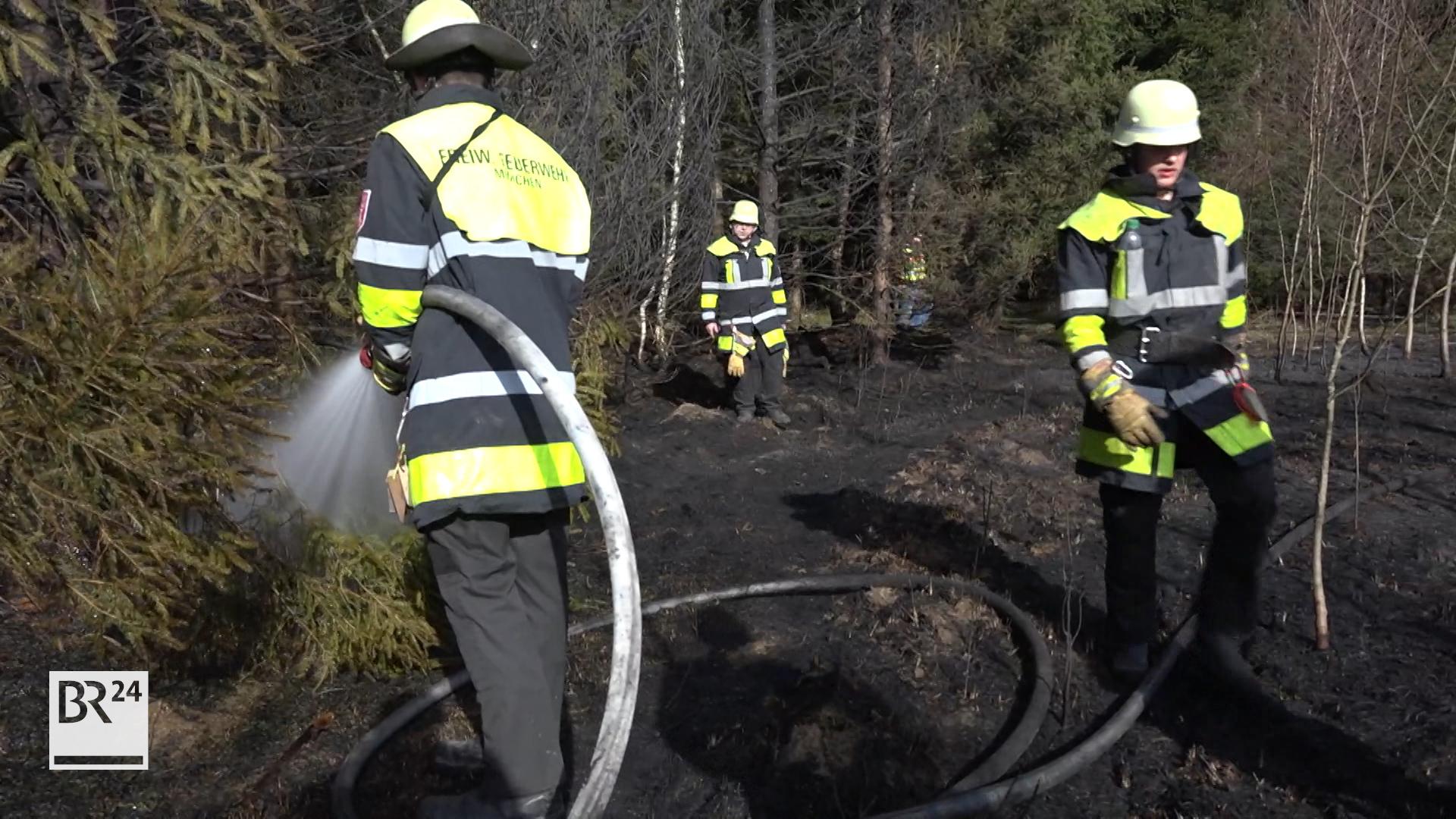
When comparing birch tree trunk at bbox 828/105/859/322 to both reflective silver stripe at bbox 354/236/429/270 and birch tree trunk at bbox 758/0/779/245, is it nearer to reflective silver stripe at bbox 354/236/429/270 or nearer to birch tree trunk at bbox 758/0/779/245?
birch tree trunk at bbox 758/0/779/245

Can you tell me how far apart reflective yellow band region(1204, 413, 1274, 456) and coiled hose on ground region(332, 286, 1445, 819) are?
72 cm

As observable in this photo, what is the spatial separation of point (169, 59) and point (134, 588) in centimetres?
223

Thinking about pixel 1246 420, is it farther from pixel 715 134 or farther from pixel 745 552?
pixel 715 134

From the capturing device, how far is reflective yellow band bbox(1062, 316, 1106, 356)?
3473mm

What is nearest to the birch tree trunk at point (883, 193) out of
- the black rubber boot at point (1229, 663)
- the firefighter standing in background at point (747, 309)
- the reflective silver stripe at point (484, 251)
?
the firefighter standing in background at point (747, 309)

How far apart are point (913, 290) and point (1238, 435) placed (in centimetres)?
1080

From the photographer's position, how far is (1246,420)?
135 inches

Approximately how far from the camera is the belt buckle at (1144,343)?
139 inches

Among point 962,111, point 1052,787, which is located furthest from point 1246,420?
point 962,111

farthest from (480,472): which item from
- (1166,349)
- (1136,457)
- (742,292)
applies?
(742,292)

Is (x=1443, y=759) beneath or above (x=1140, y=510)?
beneath

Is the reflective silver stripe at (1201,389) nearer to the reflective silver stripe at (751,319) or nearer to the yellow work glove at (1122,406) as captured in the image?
Answer: the yellow work glove at (1122,406)

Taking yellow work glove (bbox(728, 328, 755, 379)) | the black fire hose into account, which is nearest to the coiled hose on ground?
the black fire hose

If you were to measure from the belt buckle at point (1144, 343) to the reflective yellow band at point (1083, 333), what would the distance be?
5.3 inches
